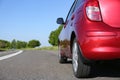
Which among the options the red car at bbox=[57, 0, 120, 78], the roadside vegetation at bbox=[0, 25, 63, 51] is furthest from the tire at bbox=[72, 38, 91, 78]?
the roadside vegetation at bbox=[0, 25, 63, 51]

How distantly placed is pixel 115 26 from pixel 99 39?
367 mm

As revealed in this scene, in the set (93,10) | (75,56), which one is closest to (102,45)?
(93,10)

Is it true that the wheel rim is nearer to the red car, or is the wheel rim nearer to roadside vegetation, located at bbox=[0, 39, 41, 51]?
the red car

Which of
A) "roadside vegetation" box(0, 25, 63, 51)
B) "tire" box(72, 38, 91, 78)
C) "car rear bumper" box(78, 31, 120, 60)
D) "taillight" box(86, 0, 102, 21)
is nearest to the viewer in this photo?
"car rear bumper" box(78, 31, 120, 60)

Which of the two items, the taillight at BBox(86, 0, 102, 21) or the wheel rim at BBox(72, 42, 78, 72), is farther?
the wheel rim at BBox(72, 42, 78, 72)

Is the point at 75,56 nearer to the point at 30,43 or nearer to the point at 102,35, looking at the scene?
the point at 102,35

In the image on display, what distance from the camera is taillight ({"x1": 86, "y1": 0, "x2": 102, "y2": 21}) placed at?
249 inches

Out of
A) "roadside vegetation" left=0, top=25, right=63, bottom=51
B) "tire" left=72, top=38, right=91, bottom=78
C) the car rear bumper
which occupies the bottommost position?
"tire" left=72, top=38, right=91, bottom=78

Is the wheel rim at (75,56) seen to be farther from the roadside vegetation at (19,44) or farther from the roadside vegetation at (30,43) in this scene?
the roadside vegetation at (19,44)

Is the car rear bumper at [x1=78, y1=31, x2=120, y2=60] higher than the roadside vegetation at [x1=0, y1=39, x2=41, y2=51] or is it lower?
lower

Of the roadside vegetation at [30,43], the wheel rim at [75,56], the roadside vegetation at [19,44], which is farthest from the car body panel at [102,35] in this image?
the roadside vegetation at [19,44]

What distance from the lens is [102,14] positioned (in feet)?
20.7

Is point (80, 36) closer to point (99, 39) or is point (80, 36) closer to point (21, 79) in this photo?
point (99, 39)

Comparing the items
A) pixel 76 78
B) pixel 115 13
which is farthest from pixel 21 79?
pixel 115 13
